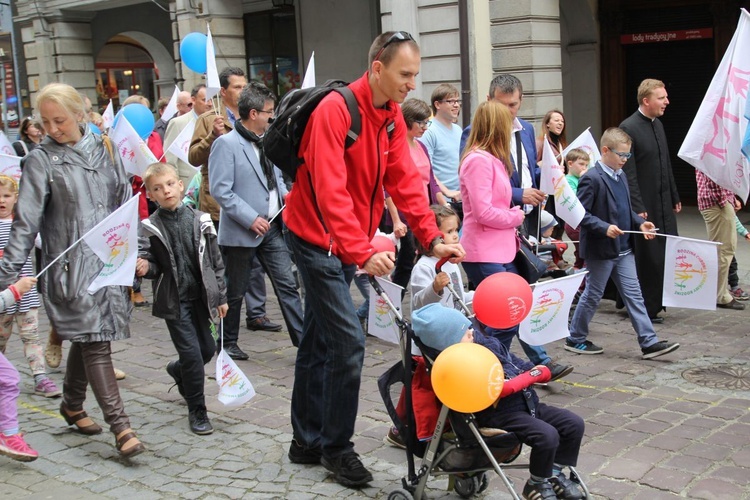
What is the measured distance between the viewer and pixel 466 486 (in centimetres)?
453

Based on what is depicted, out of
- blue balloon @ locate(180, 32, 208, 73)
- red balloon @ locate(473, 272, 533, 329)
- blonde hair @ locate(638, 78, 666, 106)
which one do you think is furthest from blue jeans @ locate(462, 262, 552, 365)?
blue balloon @ locate(180, 32, 208, 73)

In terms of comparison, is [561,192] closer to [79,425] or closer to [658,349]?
[658,349]

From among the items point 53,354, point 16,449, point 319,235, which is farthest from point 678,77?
point 16,449

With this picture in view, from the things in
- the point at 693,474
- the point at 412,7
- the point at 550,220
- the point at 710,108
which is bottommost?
the point at 693,474

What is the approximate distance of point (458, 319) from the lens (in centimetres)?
425

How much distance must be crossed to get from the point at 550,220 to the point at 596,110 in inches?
261

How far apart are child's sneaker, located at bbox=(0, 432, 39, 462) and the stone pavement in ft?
0.37

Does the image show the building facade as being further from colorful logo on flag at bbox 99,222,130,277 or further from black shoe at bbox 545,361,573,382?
colorful logo on flag at bbox 99,222,130,277

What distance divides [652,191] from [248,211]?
3.59 meters

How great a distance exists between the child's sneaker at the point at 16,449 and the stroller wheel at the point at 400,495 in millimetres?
2074

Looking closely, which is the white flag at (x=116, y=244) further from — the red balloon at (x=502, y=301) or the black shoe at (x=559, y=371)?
the black shoe at (x=559, y=371)

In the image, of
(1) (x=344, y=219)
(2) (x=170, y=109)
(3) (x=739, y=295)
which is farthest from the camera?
(2) (x=170, y=109)

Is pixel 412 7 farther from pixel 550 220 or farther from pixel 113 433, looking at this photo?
pixel 113 433

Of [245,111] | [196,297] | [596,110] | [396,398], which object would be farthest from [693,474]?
[596,110]
